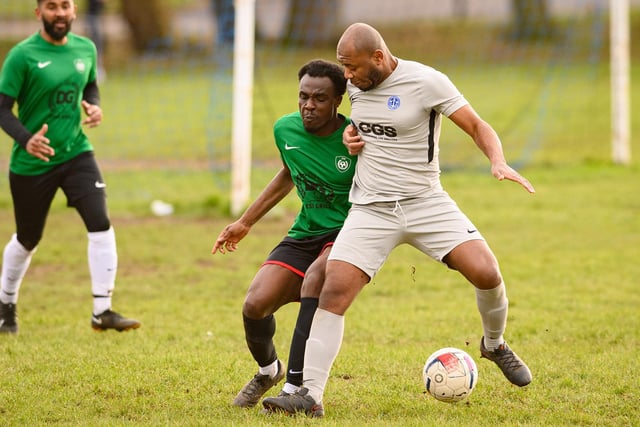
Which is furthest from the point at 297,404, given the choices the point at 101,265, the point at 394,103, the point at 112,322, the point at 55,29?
the point at 55,29

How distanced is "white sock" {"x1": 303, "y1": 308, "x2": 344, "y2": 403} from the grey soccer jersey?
690 mm


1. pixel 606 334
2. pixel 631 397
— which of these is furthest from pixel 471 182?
pixel 631 397

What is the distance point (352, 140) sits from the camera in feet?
17.6

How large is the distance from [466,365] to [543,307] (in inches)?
113

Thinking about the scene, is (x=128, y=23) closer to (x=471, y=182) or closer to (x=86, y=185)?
(x=471, y=182)

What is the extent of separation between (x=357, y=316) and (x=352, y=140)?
2854 mm

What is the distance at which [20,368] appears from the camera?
6316 millimetres

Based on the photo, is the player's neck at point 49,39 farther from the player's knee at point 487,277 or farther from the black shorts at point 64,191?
the player's knee at point 487,277

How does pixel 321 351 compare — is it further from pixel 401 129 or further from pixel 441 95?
pixel 441 95

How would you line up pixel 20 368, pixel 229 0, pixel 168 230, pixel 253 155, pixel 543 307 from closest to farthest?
pixel 20 368, pixel 543 307, pixel 168 230, pixel 253 155, pixel 229 0

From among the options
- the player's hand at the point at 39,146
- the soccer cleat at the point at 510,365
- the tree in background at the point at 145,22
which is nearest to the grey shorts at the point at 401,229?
the soccer cleat at the point at 510,365

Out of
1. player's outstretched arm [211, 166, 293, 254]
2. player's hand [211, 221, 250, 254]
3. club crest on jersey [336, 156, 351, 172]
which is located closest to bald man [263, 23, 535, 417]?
club crest on jersey [336, 156, 351, 172]

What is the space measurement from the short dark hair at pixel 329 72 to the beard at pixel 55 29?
2.51m

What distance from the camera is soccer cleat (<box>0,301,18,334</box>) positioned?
7465mm
